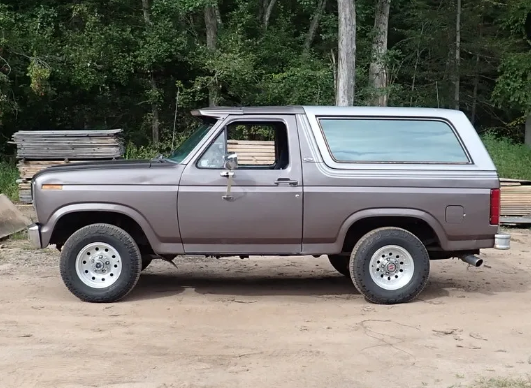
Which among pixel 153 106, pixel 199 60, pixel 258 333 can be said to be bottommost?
pixel 258 333

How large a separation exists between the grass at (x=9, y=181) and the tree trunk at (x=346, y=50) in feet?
27.2

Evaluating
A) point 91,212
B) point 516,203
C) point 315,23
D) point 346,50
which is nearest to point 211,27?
point 315,23

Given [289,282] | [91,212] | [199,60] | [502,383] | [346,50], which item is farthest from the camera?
[199,60]

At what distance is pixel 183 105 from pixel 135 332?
15.9 meters

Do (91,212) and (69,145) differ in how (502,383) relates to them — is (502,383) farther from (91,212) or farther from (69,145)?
(69,145)

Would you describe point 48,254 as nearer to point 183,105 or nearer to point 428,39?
point 183,105

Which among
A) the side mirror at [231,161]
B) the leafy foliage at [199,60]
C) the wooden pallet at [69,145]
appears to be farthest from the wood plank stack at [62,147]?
the side mirror at [231,161]

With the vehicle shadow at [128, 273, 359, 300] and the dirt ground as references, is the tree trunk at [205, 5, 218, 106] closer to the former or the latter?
the vehicle shadow at [128, 273, 359, 300]

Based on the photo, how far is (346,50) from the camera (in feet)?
58.6

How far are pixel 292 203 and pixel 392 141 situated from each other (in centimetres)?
133

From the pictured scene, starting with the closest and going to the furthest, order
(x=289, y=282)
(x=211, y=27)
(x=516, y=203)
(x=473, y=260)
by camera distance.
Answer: (x=473, y=260) < (x=289, y=282) < (x=516, y=203) < (x=211, y=27)

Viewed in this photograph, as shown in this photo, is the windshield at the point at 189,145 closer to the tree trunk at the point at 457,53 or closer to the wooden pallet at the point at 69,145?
the wooden pallet at the point at 69,145

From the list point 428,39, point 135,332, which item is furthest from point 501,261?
point 428,39

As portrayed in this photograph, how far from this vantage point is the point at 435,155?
7695 mm
